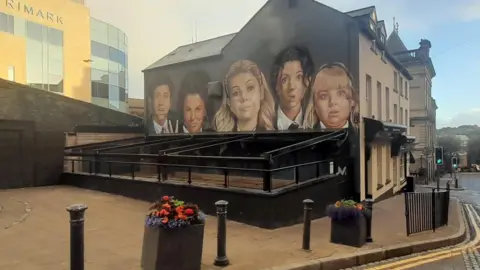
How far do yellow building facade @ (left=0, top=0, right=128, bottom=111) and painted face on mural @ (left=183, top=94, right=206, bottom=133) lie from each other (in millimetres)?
19618

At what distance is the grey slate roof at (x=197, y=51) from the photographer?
56.8ft

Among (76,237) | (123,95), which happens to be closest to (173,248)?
A: (76,237)

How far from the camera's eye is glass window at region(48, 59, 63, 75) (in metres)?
33.5

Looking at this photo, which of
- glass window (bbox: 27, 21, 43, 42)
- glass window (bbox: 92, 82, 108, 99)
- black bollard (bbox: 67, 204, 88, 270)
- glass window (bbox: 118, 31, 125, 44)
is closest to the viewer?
black bollard (bbox: 67, 204, 88, 270)

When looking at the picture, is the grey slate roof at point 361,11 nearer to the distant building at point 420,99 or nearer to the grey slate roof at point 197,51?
the grey slate roof at point 197,51

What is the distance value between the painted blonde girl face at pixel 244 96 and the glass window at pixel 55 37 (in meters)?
26.0

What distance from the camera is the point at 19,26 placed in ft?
102

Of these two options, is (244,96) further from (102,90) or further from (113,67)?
(113,67)

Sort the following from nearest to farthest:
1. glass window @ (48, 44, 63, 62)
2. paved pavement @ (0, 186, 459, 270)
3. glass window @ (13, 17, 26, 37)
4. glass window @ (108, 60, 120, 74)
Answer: paved pavement @ (0, 186, 459, 270)
glass window @ (13, 17, 26, 37)
glass window @ (48, 44, 63, 62)
glass window @ (108, 60, 120, 74)

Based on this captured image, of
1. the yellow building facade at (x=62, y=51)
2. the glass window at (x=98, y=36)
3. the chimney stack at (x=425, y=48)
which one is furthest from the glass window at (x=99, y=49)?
the chimney stack at (x=425, y=48)

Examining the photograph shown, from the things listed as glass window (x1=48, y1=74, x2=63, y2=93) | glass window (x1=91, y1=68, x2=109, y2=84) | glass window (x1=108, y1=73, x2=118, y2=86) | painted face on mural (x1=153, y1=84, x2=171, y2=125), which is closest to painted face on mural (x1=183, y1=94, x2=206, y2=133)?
painted face on mural (x1=153, y1=84, x2=171, y2=125)

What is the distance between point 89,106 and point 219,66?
6.38 m

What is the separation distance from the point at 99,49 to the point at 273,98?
1240 inches

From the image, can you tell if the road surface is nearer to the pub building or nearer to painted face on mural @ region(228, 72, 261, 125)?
the pub building
